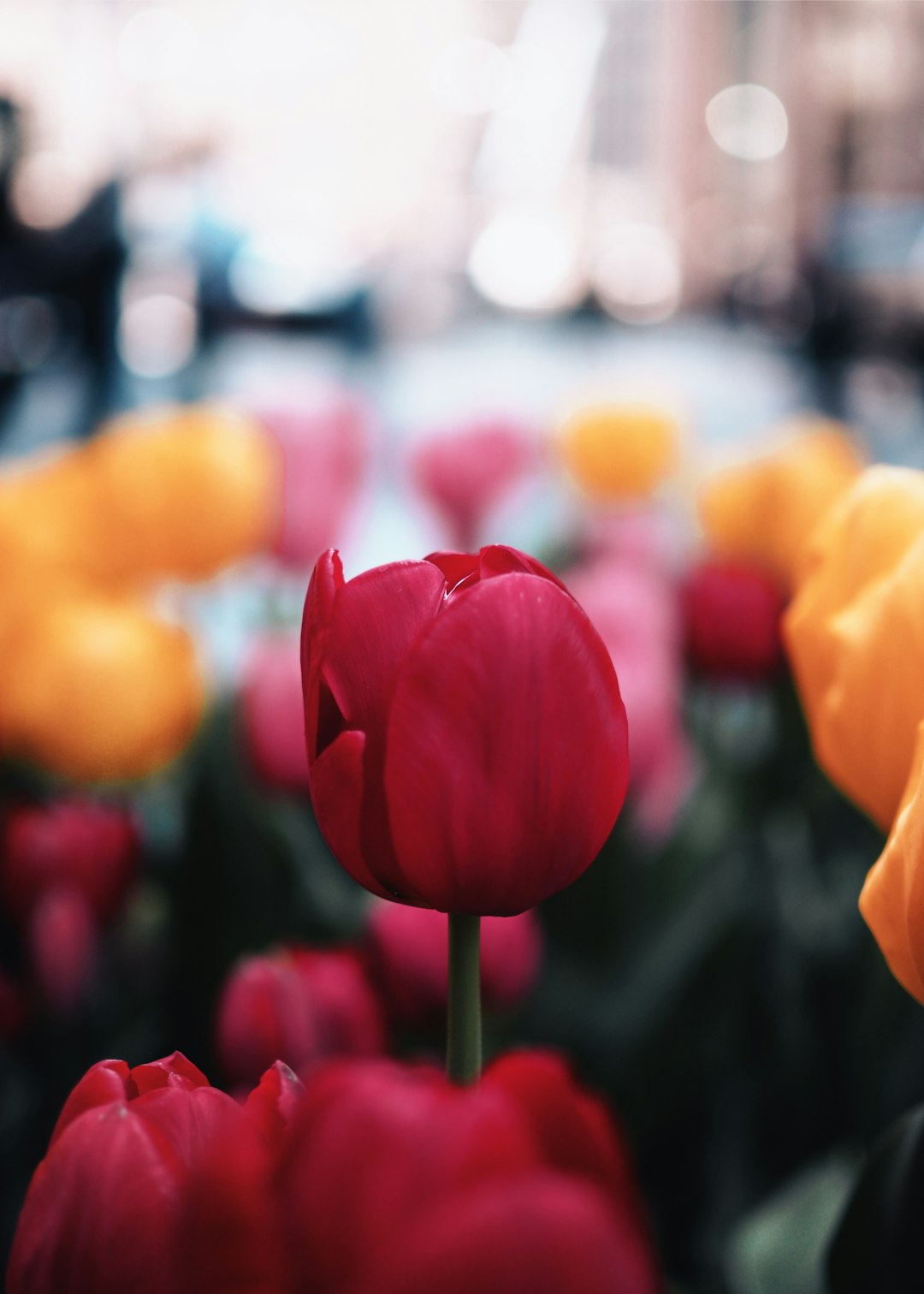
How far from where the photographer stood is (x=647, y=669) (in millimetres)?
304

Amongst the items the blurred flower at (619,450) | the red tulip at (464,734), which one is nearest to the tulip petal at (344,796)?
the red tulip at (464,734)

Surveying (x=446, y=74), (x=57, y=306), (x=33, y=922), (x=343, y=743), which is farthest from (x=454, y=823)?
(x=446, y=74)

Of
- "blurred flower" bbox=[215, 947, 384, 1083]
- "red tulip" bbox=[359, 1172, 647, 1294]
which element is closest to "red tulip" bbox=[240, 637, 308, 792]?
"blurred flower" bbox=[215, 947, 384, 1083]

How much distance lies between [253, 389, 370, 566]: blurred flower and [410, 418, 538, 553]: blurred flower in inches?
1.2

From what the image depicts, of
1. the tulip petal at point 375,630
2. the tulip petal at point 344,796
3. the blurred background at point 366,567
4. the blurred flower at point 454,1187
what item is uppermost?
the tulip petal at point 375,630

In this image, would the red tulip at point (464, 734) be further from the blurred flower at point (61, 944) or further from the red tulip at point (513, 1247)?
the blurred flower at point (61, 944)

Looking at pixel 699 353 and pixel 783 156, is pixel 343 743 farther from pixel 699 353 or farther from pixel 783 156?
pixel 783 156

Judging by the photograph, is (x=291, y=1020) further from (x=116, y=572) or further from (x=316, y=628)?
(x=116, y=572)

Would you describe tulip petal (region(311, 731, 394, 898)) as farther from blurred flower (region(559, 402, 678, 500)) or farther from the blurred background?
blurred flower (region(559, 402, 678, 500))

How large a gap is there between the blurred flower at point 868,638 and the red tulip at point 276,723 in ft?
0.52

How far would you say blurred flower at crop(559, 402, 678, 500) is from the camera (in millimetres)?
562

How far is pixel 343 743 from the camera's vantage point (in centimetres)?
11

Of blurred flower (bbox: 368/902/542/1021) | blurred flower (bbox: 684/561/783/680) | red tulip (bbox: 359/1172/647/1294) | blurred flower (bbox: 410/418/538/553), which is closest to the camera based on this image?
red tulip (bbox: 359/1172/647/1294)

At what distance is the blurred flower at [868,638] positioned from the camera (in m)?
0.13
